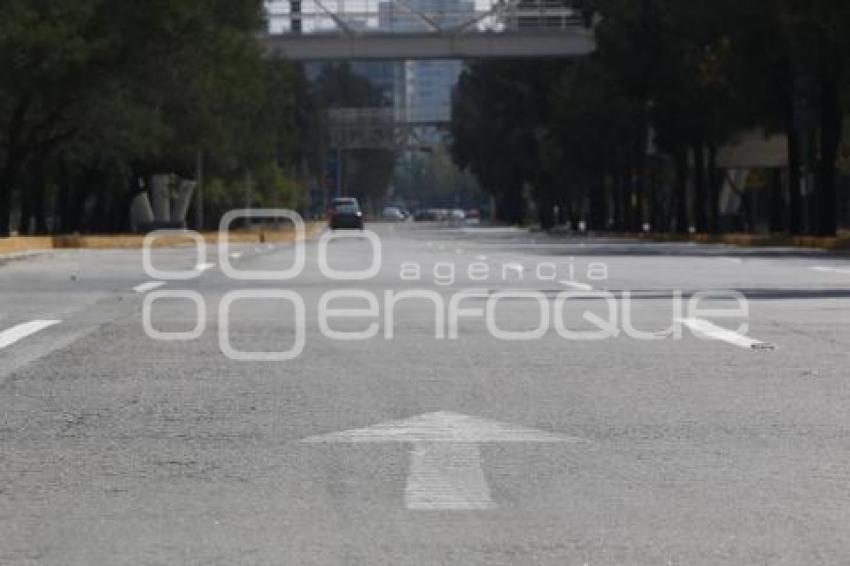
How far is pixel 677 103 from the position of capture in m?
80.3

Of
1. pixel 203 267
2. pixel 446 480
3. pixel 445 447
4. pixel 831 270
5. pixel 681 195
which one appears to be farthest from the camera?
pixel 681 195

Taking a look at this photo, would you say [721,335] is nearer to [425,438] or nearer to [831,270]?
[425,438]

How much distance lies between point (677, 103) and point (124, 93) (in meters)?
21.8

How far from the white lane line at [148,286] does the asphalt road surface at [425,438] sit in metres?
5.24

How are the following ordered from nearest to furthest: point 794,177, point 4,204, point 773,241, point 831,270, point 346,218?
point 831,270, point 773,241, point 794,177, point 4,204, point 346,218

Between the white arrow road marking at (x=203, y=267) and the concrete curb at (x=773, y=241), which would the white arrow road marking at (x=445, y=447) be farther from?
the concrete curb at (x=773, y=241)

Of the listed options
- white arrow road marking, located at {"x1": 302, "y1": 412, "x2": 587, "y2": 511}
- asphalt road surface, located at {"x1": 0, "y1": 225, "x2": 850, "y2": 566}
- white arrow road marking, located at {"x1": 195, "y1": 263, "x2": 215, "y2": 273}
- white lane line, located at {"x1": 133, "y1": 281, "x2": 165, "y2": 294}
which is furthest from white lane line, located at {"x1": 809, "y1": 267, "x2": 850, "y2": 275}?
white arrow road marking, located at {"x1": 302, "y1": 412, "x2": 587, "y2": 511}

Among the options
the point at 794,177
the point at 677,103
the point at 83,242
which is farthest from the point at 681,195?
the point at 83,242

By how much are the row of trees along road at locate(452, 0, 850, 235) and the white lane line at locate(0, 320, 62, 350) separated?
36.2 meters

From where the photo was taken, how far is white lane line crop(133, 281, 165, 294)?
1050 inches

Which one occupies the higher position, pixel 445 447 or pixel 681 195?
pixel 681 195

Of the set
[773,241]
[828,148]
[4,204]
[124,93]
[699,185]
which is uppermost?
[124,93]

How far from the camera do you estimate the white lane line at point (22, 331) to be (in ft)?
56.4

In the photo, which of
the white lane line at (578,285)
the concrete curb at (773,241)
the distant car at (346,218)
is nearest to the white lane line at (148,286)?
the white lane line at (578,285)
